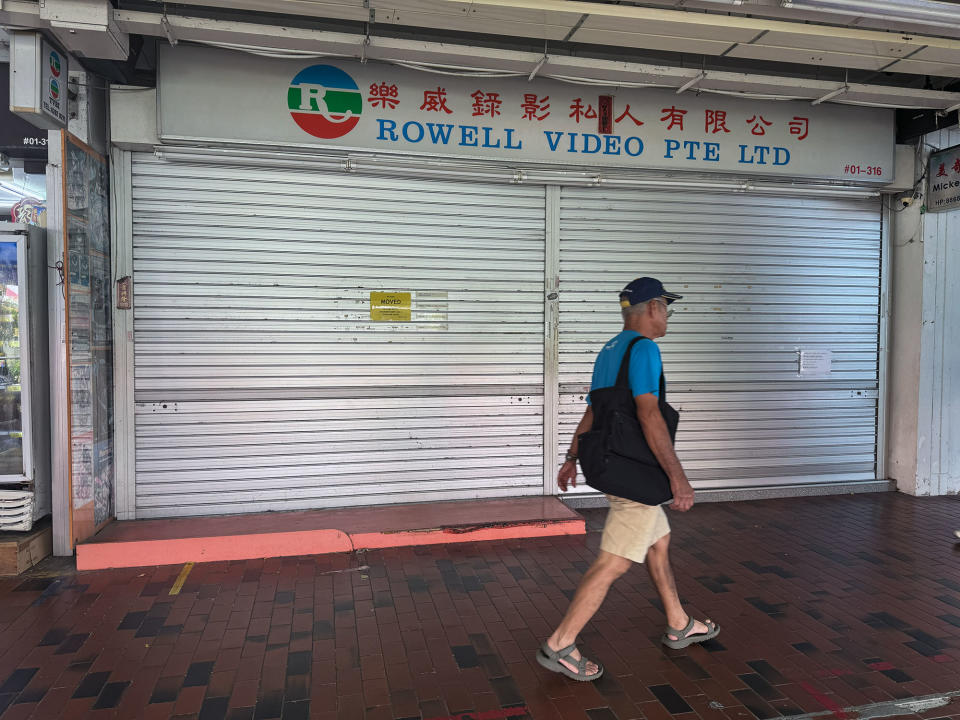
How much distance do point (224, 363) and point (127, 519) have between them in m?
1.49

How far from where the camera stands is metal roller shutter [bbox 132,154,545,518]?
554 cm

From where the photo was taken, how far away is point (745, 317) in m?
6.71

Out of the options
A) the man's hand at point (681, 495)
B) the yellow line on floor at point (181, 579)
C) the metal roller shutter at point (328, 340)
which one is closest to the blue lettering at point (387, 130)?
the metal roller shutter at point (328, 340)

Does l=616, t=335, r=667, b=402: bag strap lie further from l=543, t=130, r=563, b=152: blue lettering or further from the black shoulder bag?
l=543, t=130, r=563, b=152: blue lettering

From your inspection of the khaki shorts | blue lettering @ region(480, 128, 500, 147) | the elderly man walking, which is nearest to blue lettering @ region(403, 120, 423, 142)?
blue lettering @ region(480, 128, 500, 147)

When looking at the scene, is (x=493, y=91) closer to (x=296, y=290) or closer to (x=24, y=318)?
(x=296, y=290)

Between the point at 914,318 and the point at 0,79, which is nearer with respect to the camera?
the point at 0,79

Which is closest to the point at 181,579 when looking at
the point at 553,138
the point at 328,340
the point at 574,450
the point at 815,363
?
the point at 328,340

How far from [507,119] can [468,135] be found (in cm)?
39

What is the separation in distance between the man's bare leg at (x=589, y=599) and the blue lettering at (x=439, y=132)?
3860 mm

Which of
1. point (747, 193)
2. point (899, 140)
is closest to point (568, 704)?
point (747, 193)

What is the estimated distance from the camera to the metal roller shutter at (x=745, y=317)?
20.9ft

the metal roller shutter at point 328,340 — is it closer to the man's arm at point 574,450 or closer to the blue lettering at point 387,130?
the blue lettering at point 387,130

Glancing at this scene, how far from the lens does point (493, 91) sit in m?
5.80
